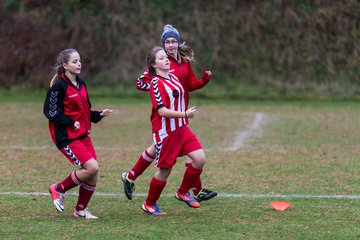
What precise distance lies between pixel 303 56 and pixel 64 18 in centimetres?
697

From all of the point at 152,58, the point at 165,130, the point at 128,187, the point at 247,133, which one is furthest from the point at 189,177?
the point at 247,133

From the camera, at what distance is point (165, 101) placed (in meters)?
7.18

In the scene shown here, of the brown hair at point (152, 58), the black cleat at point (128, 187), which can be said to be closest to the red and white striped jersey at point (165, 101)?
the brown hair at point (152, 58)

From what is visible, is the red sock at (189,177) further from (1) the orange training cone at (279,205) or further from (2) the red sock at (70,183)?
(2) the red sock at (70,183)

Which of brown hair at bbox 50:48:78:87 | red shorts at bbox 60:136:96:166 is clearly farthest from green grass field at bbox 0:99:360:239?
brown hair at bbox 50:48:78:87

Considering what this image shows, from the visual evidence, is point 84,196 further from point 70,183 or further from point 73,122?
point 73,122

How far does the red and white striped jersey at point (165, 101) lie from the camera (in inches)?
282

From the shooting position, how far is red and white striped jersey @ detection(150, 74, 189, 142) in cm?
717

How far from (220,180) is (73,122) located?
9.41ft

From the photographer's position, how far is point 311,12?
2277cm

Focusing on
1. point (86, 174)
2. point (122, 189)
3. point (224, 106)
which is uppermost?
point (86, 174)

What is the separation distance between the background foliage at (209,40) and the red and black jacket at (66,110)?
1526 centimetres

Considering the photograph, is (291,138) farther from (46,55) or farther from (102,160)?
(46,55)

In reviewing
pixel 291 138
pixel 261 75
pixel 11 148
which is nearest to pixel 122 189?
pixel 11 148
